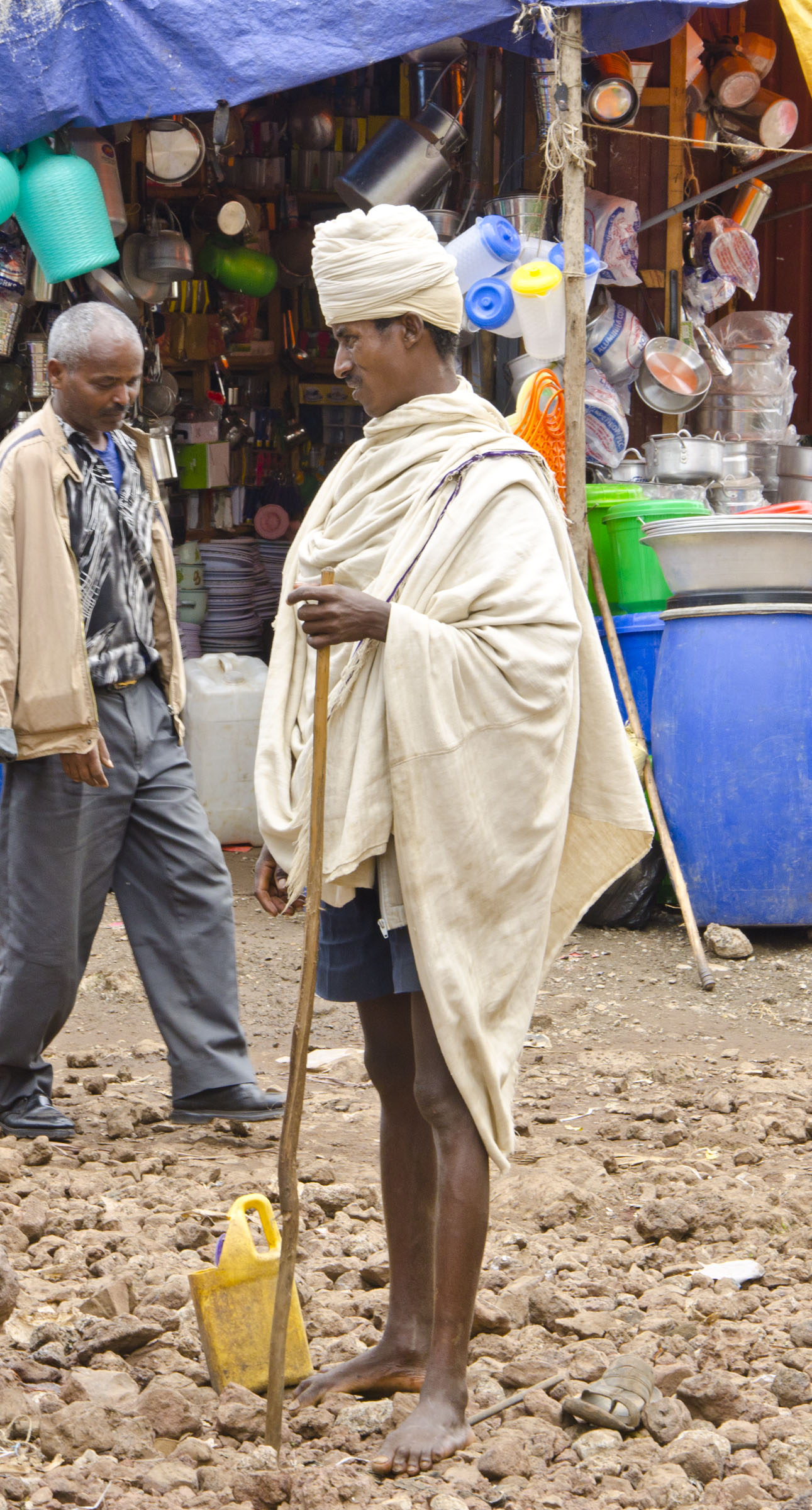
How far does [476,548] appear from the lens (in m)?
2.29

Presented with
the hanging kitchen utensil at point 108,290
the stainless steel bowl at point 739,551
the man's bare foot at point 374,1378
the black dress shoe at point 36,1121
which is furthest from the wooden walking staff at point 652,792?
the man's bare foot at point 374,1378

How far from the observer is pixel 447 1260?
7.23 feet

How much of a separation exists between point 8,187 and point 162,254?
1142 mm

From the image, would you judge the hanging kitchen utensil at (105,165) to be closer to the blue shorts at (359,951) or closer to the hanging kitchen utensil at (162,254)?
the hanging kitchen utensil at (162,254)

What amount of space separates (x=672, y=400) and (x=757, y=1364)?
5330mm

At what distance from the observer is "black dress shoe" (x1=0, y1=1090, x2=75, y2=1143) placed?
394 centimetres

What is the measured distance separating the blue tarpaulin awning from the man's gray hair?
228 centimetres

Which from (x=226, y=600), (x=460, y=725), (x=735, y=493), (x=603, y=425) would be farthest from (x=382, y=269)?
(x=226, y=600)

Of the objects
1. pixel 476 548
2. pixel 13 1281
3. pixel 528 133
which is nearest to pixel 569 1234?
pixel 13 1281

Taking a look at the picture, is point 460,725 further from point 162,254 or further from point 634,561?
point 162,254

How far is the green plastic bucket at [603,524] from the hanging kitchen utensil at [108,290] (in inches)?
80.1

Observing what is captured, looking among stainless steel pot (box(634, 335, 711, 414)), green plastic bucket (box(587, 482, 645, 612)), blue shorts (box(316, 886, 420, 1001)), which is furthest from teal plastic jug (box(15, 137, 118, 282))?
blue shorts (box(316, 886, 420, 1001))

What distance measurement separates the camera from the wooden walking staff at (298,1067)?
7.30ft

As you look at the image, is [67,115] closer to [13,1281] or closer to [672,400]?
[672,400]
